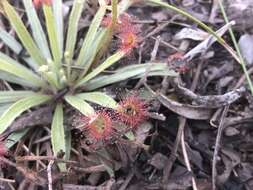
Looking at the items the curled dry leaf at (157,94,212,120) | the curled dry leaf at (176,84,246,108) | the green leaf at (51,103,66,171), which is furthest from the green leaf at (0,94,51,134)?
the curled dry leaf at (176,84,246,108)

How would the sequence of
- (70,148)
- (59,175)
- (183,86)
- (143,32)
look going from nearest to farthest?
1. (59,175)
2. (70,148)
3. (183,86)
4. (143,32)

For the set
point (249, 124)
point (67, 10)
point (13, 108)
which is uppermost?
point (67, 10)

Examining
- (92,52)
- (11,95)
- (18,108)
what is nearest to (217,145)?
(92,52)

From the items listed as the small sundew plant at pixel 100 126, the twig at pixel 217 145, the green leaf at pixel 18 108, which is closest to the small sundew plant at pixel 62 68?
the green leaf at pixel 18 108

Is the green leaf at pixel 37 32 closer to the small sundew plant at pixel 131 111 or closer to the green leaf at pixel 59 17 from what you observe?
the green leaf at pixel 59 17

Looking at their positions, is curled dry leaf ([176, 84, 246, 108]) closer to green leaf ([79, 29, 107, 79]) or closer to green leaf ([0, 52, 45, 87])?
green leaf ([79, 29, 107, 79])

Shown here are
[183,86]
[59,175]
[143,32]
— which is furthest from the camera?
[143,32]

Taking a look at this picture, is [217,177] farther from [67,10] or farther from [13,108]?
[67,10]

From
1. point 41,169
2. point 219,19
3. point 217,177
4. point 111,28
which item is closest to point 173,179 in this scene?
point 217,177
